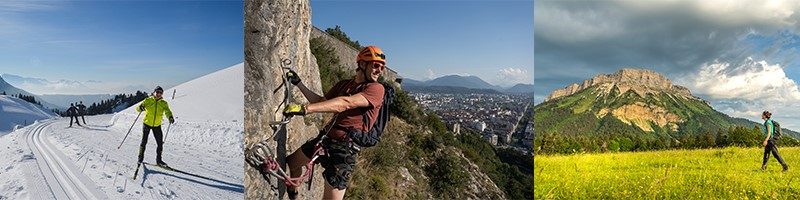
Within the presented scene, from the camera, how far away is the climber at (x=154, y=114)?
289cm

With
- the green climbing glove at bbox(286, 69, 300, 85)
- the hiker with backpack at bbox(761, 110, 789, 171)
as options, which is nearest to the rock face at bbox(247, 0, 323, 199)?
the green climbing glove at bbox(286, 69, 300, 85)

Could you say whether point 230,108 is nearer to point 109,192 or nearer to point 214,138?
point 214,138

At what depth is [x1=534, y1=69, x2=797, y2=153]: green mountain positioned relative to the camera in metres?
17.6

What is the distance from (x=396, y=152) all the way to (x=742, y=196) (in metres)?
5.76

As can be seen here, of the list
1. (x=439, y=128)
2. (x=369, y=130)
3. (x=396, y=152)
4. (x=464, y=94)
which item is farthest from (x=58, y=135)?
(x=464, y=94)

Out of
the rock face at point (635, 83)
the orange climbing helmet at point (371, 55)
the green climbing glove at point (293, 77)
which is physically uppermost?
the rock face at point (635, 83)

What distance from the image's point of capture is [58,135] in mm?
2793

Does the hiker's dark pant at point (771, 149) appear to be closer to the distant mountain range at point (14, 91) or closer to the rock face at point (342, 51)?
the rock face at point (342, 51)

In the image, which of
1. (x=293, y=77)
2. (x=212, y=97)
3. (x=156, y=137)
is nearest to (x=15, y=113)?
(x=156, y=137)

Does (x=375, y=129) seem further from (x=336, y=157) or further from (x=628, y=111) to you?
(x=628, y=111)

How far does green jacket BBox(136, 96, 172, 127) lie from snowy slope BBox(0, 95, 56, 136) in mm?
413

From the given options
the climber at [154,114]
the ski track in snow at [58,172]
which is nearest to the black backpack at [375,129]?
the climber at [154,114]

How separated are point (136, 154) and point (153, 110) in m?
0.23

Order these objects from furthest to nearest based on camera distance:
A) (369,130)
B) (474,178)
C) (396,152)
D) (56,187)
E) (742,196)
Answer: (474,178) → (396,152) → (742,196) → (369,130) → (56,187)
